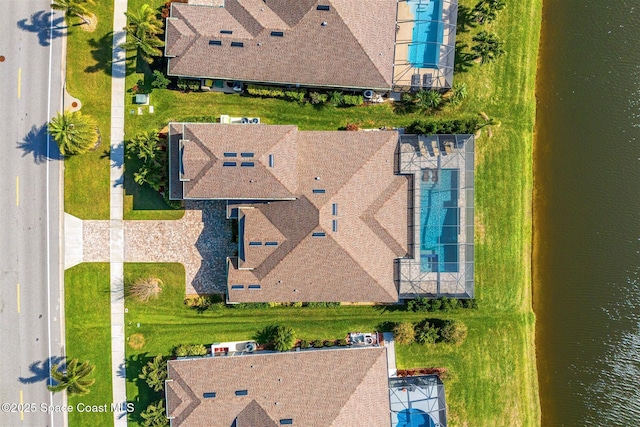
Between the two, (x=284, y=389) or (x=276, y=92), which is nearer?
(x=284, y=389)

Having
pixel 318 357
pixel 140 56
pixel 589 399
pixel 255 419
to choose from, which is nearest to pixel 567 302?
pixel 589 399

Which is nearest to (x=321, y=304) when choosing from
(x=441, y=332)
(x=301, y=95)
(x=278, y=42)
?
(x=441, y=332)

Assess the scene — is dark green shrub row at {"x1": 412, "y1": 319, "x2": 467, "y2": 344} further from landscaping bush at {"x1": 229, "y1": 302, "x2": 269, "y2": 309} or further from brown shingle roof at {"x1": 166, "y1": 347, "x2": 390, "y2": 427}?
landscaping bush at {"x1": 229, "y1": 302, "x2": 269, "y2": 309}

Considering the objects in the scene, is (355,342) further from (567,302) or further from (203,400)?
(567,302)

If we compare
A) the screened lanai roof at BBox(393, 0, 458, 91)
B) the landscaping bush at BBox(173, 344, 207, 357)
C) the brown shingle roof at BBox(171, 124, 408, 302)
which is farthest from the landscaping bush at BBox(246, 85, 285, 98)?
the landscaping bush at BBox(173, 344, 207, 357)

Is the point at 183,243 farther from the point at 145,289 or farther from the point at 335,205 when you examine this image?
the point at 335,205

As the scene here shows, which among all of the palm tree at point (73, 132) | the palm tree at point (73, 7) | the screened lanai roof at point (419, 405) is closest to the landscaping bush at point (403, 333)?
the screened lanai roof at point (419, 405)
